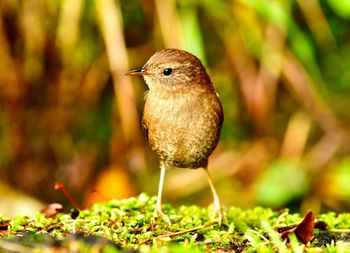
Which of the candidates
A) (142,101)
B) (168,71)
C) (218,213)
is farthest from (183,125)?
(142,101)

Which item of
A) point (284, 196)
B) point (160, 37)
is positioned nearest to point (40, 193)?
point (160, 37)

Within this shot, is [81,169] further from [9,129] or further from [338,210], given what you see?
[338,210]

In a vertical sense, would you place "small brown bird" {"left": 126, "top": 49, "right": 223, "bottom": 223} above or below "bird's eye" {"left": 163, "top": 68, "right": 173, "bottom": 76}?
below

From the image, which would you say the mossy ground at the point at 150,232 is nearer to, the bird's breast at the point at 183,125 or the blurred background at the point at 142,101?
the bird's breast at the point at 183,125

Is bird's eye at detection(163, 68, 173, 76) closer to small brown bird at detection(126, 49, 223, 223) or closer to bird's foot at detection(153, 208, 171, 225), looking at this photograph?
small brown bird at detection(126, 49, 223, 223)

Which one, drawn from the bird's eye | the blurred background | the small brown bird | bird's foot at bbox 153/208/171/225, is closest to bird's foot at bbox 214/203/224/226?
the small brown bird

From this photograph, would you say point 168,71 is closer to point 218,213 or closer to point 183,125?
point 183,125
